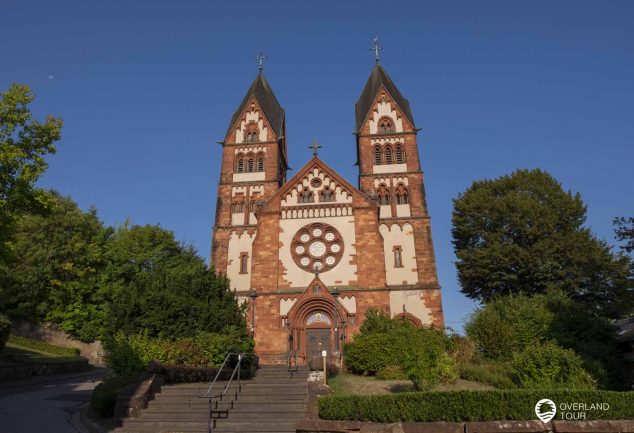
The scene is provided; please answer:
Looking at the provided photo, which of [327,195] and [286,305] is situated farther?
[327,195]

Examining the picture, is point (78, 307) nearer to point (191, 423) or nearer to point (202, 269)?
point (202, 269)

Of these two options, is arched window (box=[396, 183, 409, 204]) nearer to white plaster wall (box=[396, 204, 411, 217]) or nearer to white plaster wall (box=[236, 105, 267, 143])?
white plaster wall (box=[396, 204, 411, 217])

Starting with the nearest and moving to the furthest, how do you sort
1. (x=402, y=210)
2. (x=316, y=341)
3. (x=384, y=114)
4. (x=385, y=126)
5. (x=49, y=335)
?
1. (x=316, y=341)
2. (x=402, y=210)
3. (x=49, y=335)
4. (x=385, y=126)
5. (x=384, y=114)

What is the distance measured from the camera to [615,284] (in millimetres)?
33094

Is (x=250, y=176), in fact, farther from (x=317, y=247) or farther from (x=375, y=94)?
(x=375, y=94)

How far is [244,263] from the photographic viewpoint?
110 ft

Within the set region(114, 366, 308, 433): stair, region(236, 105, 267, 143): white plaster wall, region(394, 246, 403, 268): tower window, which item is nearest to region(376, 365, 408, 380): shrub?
region(114, 366, 308, 433): stair

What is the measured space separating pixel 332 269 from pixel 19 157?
62.8 feet

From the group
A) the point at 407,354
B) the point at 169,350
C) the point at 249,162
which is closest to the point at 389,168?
the point at 249,162

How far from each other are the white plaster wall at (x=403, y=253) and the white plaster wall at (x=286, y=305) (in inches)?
270

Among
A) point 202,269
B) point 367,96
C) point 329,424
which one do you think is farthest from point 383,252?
point 329,424

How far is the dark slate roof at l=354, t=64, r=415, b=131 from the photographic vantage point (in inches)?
1564

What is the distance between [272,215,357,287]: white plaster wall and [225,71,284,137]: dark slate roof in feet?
33.0

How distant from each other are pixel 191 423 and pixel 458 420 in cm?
745
